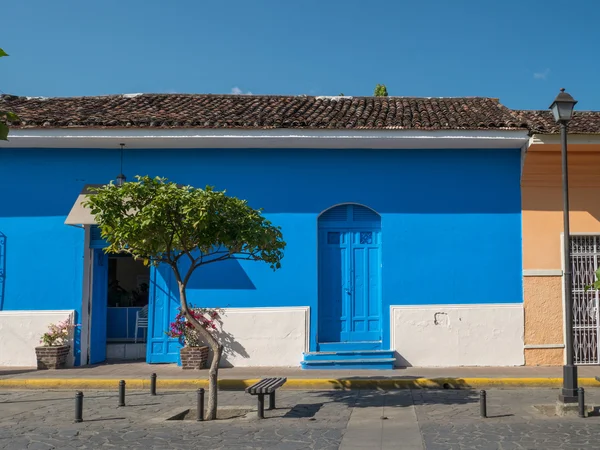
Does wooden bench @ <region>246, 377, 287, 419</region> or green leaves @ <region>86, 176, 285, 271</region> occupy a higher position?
green leaves @ <region>86, 176, 285, 271</region>

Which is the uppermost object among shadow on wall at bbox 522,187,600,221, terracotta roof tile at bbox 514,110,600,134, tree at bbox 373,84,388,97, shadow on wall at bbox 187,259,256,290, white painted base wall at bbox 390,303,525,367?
tree at bbox 373,84,388,97

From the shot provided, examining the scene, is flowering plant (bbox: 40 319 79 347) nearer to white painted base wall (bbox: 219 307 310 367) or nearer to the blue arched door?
white painted base wall (bbox: 219 307 310 367)

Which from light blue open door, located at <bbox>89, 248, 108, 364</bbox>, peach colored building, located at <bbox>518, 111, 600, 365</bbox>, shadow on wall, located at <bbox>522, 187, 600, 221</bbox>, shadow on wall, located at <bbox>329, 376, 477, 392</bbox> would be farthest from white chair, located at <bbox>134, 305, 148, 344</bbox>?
shadow on wall, located at <bbox>522, 187, 600, 221</bbox>

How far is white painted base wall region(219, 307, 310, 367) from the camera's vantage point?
12.7m

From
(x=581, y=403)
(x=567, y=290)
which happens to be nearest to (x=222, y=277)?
(x=567, y=290)

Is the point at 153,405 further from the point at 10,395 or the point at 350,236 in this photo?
the point at 350,236

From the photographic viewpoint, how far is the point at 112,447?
7.16 meters

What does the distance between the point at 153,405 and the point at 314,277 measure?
4.31 m

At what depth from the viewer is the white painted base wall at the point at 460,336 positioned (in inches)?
495

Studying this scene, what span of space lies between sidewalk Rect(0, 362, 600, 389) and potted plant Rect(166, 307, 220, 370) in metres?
0.27

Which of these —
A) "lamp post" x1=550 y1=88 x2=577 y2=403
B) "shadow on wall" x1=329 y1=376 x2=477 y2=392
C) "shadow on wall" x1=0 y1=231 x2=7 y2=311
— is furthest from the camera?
"shadow on wall" x1=0 y1=231 x2=7 y2=311

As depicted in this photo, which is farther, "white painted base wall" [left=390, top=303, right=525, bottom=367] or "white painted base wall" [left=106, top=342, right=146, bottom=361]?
"white painted base wall" [left=106, top=342, right=146, bottom=361]

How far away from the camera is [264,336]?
12695mm

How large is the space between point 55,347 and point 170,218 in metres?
5.68
